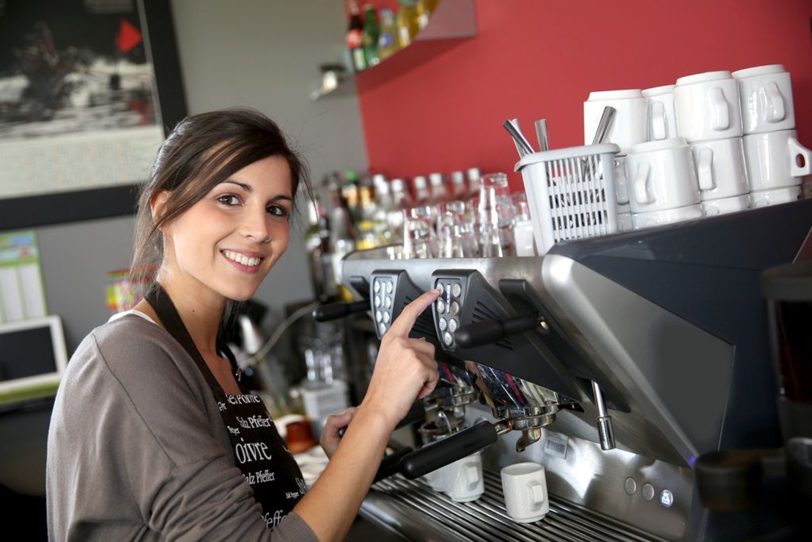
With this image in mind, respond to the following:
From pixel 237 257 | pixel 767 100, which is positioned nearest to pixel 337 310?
pixel 237 257

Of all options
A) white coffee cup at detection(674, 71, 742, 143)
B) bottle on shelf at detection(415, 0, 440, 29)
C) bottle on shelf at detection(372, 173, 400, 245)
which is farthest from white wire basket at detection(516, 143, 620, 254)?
bottle on shelf at detection(372, 173, 400, 245)

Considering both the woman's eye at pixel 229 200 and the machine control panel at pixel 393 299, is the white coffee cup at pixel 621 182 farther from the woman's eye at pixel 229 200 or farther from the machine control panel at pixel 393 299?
the woman's eye at pixel 229 200

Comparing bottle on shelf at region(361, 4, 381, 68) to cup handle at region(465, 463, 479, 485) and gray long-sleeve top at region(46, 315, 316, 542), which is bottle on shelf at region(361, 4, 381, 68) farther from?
gray long-sleeve top at region(46, 315, 316, 542)

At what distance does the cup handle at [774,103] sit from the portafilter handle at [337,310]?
707 mm

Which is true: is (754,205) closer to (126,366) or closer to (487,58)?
(126,366)

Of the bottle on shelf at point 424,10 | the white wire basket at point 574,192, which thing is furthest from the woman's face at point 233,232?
the bottle on shelf at point 424,10

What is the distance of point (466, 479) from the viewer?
4.53 ft

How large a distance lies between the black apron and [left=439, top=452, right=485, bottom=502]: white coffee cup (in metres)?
0.24

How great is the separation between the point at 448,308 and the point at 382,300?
243 millimetres

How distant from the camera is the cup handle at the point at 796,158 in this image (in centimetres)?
107

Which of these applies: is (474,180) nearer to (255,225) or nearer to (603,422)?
(255,225)

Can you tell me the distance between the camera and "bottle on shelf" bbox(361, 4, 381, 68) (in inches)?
109

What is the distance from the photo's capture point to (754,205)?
109 centimetres

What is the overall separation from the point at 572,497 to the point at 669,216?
0.48 metres
